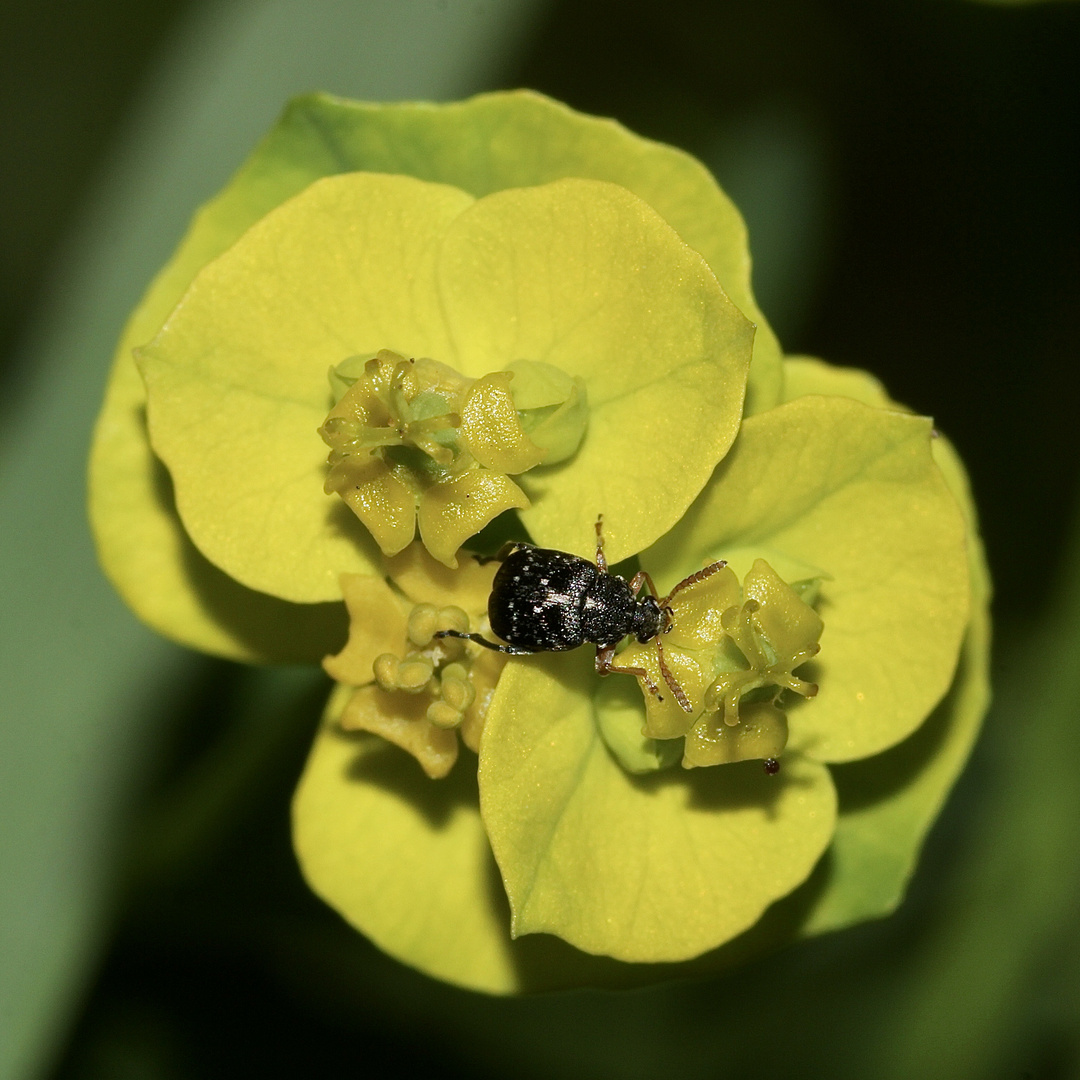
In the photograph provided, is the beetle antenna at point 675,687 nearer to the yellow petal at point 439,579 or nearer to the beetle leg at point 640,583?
the beetle leg at point 640,583

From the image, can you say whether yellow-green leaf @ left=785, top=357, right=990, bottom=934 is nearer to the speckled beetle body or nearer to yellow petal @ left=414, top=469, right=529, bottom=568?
the speckled beetle body

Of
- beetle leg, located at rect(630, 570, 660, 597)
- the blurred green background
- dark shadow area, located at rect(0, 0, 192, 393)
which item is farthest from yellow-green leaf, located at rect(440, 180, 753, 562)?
dark shadow area, located at rect(0, 0, 192, 393)

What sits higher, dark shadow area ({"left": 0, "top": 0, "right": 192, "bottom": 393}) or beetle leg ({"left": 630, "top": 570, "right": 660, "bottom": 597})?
beetle leg ({"left": 630, "top": 570, "right": 660, "bottom": 597})

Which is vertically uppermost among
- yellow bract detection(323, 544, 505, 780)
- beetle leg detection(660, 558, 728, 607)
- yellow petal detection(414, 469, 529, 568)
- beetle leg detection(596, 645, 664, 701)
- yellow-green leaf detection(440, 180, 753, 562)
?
yellow-green leaf detection(440, 180, 753, 562)

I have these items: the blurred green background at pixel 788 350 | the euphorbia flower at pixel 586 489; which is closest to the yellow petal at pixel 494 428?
the euphorbia flower at pixel 586 489

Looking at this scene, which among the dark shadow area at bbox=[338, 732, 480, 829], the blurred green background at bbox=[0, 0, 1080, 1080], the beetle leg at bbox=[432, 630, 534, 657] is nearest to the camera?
the beetle leg at bbox=[432, 630, 534, 657]

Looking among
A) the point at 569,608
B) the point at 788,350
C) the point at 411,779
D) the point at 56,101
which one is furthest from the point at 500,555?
the point at 56,101
